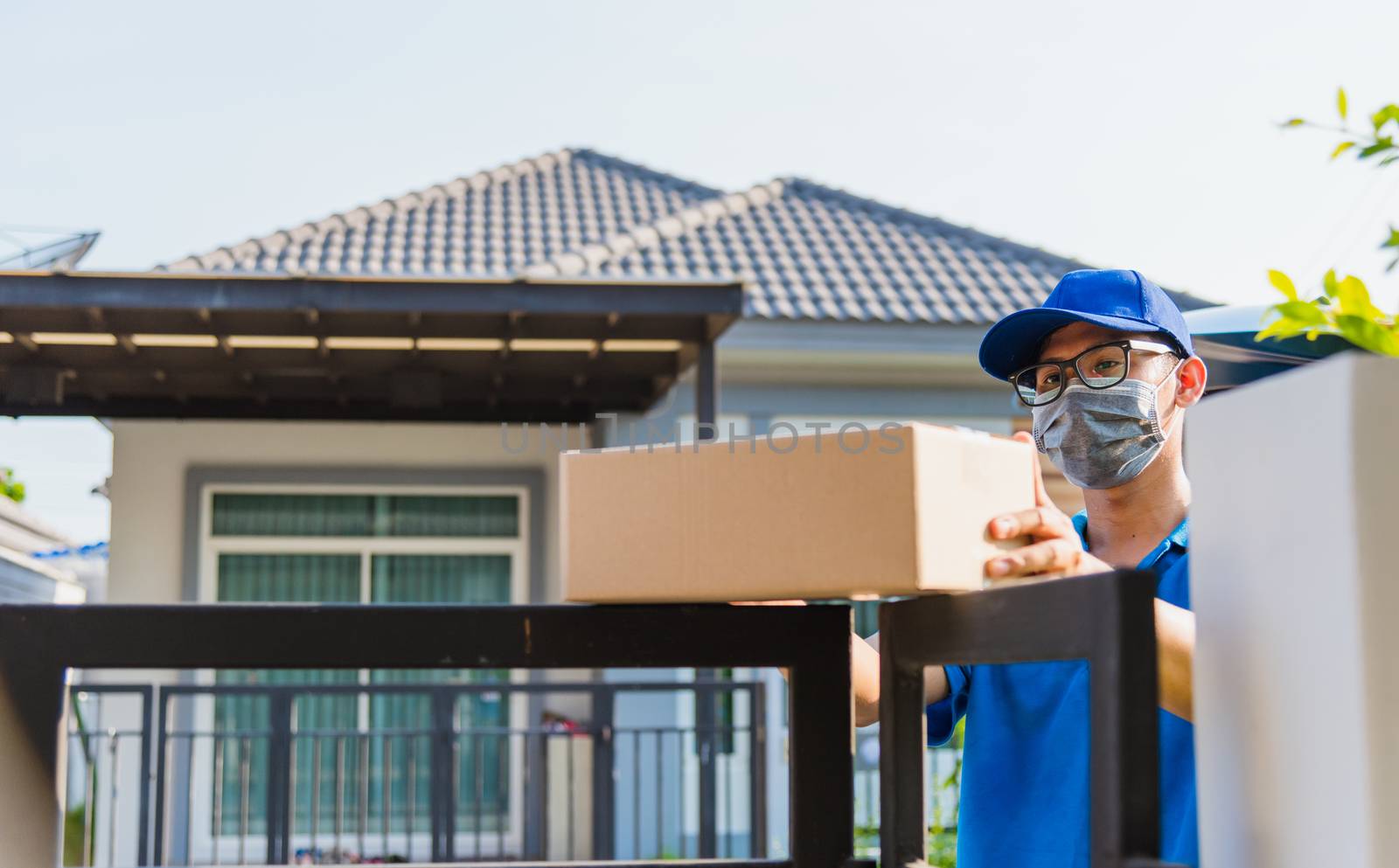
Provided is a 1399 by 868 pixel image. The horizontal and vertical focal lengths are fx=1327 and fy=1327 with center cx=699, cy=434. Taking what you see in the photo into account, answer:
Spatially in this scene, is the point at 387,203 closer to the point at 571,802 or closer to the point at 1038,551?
the point at 571,802

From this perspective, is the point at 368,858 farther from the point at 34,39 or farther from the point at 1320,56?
the point at 34,39

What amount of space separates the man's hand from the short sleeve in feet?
2.21

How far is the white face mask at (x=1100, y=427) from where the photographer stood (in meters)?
1.89

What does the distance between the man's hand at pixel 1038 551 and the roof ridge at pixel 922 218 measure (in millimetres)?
8731

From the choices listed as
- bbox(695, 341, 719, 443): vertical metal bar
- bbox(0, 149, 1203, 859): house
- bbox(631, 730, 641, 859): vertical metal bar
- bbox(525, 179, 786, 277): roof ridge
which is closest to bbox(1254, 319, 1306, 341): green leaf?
bbox(695, 341, 719, 443): vertical metal bar

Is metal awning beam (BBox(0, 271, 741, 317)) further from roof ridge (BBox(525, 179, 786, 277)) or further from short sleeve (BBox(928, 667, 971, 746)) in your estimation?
short sleeve (BBox(928, 667, 971, 746))

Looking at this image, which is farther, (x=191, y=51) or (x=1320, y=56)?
(x=191, y=51)

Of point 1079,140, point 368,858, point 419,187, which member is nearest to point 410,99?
point 419,187

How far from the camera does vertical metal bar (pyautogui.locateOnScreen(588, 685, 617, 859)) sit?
6.40m

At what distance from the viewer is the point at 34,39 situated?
1566cm

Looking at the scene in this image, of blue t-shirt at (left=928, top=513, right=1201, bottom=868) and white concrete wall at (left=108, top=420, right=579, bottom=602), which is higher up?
white concrete wall at (left=108, top=420, right=579, bottom=602)

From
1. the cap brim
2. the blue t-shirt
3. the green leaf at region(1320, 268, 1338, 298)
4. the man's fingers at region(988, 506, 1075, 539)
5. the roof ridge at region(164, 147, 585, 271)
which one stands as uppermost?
the roof ridge at region(164, 147, 585, 271)

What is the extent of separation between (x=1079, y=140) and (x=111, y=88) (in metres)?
11.9

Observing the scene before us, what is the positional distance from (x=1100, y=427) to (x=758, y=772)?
4709 millimetres
